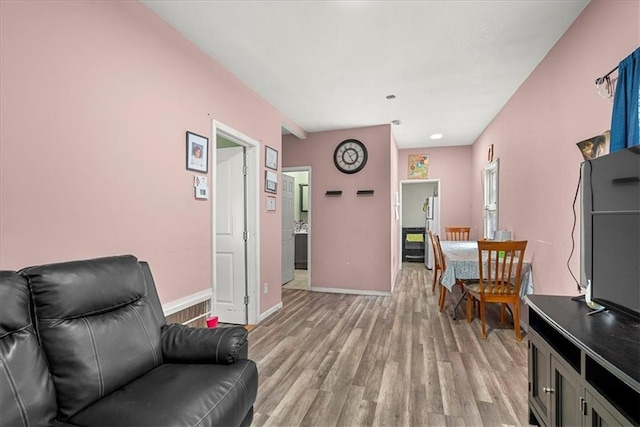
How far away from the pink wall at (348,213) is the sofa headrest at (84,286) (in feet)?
11.4

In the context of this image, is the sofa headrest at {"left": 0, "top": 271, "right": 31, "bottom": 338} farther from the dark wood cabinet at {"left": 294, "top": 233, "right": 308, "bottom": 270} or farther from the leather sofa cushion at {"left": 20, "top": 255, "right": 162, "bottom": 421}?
the dark wood cabinet at {"left": 294, "top": 233, "right": 308, "bottom": 270}

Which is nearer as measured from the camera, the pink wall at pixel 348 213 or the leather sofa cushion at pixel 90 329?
the leather sofa cushion at pixel 90 329

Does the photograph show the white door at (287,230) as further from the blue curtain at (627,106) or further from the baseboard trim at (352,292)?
the blue curtain at (627,106)

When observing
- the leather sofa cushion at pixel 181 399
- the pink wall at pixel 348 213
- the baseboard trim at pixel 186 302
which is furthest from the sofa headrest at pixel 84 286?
the pink wall at pixel 348 213

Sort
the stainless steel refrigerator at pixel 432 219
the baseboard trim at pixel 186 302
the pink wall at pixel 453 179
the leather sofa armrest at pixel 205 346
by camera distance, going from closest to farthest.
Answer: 1. the leather sofa armrest at pixel 205 346
2. the baseboard trim at pixel 186 302
3. the pink wall at pixel 453 179
4. the stainless steel refrigerator at pixel 432 219

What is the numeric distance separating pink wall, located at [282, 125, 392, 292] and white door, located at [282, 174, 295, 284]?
0.57 m

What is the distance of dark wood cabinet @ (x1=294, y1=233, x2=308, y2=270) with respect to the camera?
22.3 feet

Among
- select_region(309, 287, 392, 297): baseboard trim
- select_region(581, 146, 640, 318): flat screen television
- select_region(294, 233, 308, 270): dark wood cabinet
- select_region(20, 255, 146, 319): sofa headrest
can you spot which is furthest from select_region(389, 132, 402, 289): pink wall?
select_region(20, 255, 146, 319): sofa headrest

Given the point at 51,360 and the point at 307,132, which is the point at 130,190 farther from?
the point at 307,132

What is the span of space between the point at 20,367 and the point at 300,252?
587cm

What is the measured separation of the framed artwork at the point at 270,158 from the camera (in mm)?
3619

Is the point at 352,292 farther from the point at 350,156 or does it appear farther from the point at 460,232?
the point at 460,232

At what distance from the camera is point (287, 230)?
5.57 m

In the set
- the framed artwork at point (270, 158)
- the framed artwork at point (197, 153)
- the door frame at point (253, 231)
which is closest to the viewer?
the framed artwork at point (197, 153)
